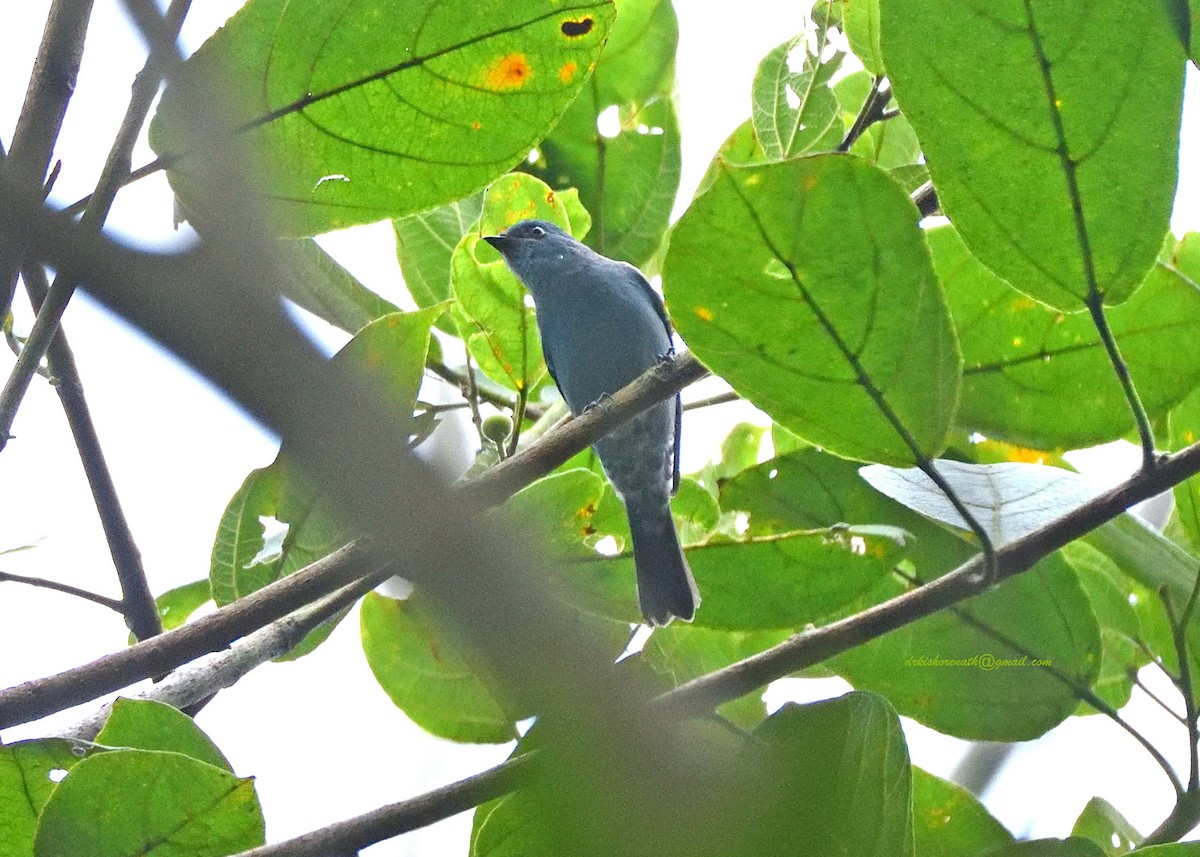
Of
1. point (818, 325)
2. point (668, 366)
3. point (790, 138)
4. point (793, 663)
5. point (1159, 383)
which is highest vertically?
point (790, 138)

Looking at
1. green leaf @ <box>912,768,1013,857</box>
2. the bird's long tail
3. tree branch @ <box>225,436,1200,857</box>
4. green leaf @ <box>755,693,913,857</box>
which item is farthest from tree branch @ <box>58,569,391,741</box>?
green leaf @ <box>912,768,1013,857</box>

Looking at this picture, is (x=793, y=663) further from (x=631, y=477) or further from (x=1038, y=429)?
(x=631, y=477)

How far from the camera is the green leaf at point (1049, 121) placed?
1.25 m

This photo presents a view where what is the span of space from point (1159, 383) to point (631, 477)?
2004 mm

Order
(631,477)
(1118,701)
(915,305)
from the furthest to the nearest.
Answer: (631,477) → (1118,701) → (915,305)

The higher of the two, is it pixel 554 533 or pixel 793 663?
pixel 554 533

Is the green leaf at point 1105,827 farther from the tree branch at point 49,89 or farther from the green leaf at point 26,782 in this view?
the tree branch at point 49,89

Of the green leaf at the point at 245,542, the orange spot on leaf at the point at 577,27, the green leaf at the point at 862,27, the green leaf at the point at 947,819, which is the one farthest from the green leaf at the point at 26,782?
the green leaf at the point at 862,27

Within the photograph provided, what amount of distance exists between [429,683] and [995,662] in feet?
3.24

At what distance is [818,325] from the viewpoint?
1.36 metres

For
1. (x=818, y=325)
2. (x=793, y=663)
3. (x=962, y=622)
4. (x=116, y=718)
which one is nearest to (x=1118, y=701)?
(x=962, y=622)

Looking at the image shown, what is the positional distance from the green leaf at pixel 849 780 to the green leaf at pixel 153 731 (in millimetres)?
713

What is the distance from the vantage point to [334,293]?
95.7 inches

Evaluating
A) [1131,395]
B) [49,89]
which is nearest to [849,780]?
[1131,395]
